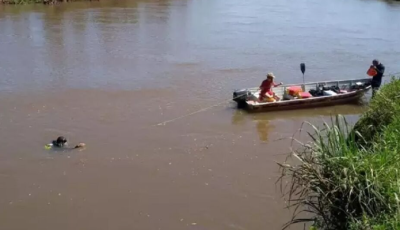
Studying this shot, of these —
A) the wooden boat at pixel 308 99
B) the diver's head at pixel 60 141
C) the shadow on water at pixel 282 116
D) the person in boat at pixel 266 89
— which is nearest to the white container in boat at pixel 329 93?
the wooden boat at pixel 308 99

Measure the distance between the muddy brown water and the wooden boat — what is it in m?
0.22

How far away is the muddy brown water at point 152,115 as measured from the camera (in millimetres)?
8547

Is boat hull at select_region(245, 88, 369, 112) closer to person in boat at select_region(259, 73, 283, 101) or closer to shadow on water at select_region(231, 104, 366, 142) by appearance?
shadow on water at select_region(231, 104, 366, 142)

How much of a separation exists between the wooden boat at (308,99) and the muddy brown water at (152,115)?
0.22 meters

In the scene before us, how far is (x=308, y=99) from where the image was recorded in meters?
13.7

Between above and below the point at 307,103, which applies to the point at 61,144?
below

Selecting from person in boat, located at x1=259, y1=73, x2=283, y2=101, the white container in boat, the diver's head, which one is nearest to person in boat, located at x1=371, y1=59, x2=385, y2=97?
the white container in boat

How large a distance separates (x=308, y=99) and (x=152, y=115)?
4.22 m

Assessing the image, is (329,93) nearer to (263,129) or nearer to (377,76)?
(377,76)

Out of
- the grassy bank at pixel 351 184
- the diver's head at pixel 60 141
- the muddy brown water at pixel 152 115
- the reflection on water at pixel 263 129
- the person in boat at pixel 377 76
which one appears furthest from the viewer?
the person in boat at pixel 377 76

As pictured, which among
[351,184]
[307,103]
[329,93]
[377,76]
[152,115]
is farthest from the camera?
[377,76]

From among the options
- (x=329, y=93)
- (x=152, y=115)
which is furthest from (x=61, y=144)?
(x=329, y=93)

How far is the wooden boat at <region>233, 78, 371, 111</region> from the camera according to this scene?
1350cm

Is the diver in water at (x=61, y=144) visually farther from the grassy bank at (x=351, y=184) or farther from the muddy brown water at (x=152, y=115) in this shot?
the grassy bank at (x=351, y=184)
